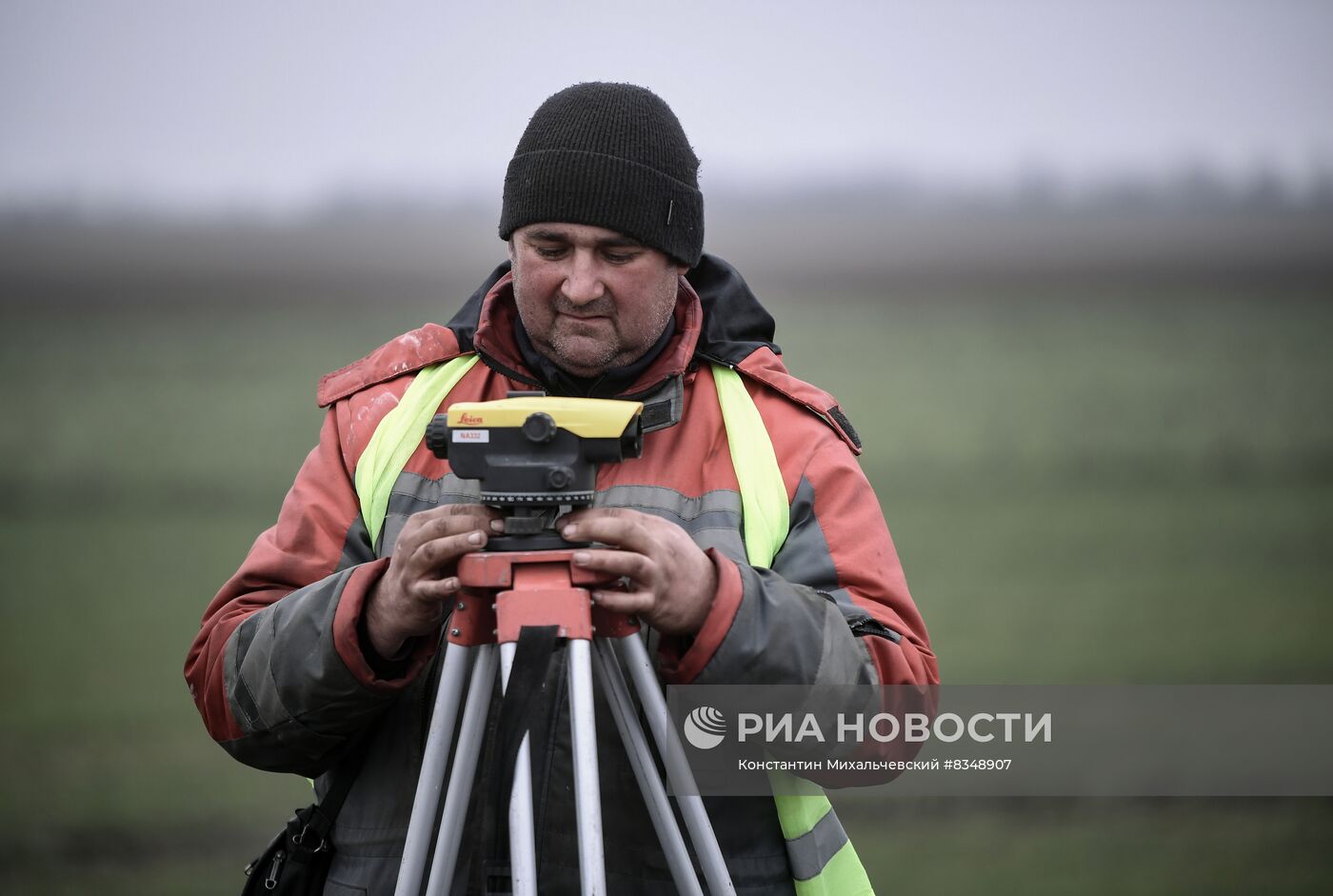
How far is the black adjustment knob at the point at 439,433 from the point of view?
49.8 inches

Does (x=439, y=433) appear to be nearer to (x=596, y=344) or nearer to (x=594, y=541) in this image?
(x=594, y=541)

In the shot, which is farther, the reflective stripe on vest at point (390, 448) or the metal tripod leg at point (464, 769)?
the reflective stripe on vest at point (390, 448)

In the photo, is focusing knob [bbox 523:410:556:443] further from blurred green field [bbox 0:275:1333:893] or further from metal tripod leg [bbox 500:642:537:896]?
blurred green field [bbox 0:275:1333:893]

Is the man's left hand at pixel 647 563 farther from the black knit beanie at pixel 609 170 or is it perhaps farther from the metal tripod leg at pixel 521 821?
the black knit beanie at pixel 609 170

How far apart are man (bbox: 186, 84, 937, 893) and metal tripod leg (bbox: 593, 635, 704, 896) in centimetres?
7

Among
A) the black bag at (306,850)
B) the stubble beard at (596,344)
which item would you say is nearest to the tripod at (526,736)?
the black bag at (306,850)

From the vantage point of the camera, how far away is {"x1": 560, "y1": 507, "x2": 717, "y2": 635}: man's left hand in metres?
1.22

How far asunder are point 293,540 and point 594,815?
1.95ft

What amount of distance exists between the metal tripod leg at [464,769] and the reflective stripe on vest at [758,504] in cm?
35

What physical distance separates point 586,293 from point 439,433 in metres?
0.35

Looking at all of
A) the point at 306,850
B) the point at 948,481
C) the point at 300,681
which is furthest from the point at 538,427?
the point at 948,481

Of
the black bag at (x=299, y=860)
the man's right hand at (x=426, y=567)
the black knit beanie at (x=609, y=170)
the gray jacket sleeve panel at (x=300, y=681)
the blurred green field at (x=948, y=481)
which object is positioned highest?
the blurred green field at (x=948, y=481)

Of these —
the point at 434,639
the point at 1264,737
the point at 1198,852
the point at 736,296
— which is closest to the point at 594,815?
the point at 434,639

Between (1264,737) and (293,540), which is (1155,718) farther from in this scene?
(293,540)
